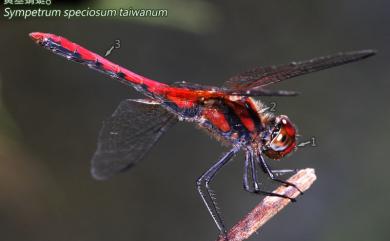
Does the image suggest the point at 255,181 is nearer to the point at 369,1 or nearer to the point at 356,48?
the point at 356,48

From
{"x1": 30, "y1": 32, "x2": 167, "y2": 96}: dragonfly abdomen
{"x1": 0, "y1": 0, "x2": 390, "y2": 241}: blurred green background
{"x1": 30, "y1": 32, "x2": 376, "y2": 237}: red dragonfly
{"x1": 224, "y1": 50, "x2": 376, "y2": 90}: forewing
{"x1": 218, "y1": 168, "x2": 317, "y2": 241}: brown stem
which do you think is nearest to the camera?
{"x1": 218, "y1": 168, "x2": 317, "y2": 241}: brown stem

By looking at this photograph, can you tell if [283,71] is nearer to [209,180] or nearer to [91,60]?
[209,180]

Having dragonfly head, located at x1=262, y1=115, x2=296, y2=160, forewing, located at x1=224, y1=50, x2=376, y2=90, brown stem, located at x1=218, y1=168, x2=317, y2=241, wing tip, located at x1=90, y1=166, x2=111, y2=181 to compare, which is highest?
forewing, located at x1=224, y1=50, x2=376, y2=90

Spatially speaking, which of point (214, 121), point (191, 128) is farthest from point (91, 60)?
point (191, 128)

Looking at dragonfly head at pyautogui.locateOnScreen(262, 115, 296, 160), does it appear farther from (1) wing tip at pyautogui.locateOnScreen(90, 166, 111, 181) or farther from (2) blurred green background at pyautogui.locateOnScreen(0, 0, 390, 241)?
(2) blurred green background at pyautogui.locateOnScreen(0, 0, 390, 241)

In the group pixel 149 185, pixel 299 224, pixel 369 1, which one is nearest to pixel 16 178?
pixel 149 185

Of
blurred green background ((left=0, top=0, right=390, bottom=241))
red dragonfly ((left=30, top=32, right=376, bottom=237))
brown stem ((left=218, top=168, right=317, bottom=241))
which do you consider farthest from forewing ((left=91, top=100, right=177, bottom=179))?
blurred green background ((left=0, top=0, right=390, bottom=241))
